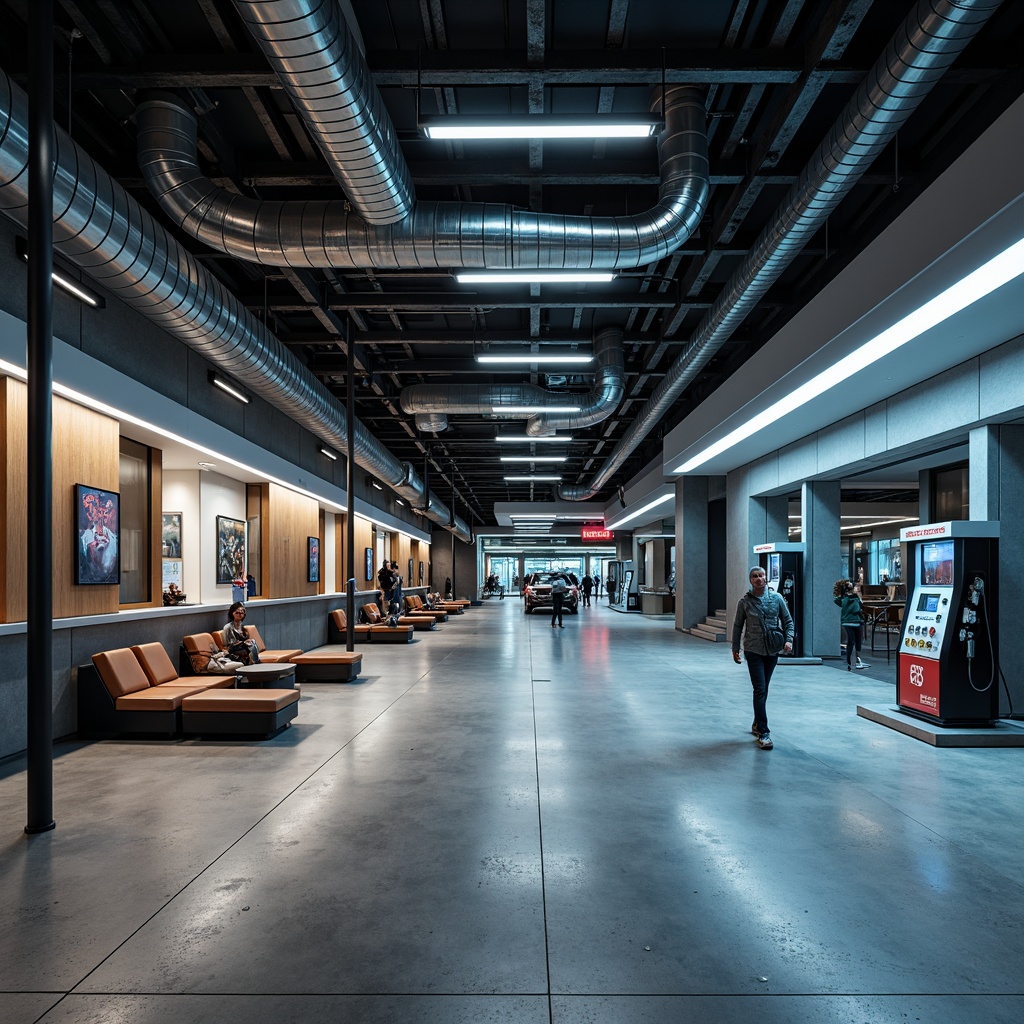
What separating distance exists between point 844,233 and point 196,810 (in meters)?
8.59

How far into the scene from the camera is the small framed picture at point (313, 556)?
564 inches

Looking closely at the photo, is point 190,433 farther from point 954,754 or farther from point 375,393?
point 954,754

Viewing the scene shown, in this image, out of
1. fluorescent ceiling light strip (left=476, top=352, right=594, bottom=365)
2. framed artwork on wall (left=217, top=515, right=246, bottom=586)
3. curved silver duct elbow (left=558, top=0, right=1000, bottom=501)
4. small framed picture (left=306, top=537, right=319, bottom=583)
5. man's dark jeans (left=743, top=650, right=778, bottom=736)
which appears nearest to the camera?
curved silver duct elbow (left=558, top=0, right=1000, bottom=501)

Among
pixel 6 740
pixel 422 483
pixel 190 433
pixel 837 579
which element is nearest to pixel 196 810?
pixel 6 740

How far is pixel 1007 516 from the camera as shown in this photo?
7.10 metres

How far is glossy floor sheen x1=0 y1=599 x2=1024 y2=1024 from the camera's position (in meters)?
2.53

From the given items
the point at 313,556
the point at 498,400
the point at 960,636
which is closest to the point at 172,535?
the point at 313,556

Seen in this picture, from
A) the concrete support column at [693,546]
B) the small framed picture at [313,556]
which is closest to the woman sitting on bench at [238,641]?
the small framed picture at [313,556]

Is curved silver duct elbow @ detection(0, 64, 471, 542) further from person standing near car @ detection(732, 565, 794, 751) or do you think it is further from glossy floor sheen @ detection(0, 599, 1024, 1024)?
person standing near car @ detection(732, 565, 794, 751)

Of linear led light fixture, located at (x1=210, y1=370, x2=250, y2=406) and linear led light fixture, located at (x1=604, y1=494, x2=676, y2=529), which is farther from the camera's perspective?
linear led light fixture, located at (x1=604, y1=494, x2=676, y2=529)

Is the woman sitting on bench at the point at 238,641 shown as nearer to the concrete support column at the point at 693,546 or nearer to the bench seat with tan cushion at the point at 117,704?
the bench seat with tan cushion at the point at 117,704

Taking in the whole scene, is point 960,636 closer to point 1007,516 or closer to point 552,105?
point 1007,516

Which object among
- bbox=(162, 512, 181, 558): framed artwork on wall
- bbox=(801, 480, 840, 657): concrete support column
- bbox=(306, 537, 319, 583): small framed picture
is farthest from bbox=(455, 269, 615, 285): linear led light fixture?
bbox=(306, 537, 319, 583): small framed picture

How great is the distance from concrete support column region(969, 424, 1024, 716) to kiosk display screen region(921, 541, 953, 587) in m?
0.57
